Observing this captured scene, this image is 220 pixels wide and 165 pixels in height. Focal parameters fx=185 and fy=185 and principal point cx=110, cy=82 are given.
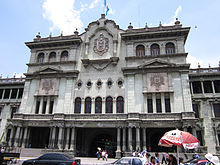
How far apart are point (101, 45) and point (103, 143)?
1696 cm

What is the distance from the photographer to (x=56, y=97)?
31.1 meters

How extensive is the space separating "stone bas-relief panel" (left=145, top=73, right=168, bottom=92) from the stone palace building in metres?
0.15

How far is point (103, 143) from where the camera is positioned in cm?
3088

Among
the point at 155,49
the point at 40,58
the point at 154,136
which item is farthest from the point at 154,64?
the point at 40,58

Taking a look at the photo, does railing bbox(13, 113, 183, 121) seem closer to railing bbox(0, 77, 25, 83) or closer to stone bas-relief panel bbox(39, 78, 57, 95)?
stone bas-relief panel bbox(39, 78, 57, 95)

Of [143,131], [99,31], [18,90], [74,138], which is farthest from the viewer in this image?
[18,90]

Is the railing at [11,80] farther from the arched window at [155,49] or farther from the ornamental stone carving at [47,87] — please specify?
the arched window at [155,49]

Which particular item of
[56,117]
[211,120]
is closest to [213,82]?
[211,120]

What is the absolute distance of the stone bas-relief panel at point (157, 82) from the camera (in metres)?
28.0

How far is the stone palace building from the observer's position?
26.9 meters

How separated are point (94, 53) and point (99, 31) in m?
4.56

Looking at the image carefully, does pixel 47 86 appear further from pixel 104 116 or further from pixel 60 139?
pixel 104 116

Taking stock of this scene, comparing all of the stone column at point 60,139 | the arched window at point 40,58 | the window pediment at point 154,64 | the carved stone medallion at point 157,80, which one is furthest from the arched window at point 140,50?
the arched window at point 40,58

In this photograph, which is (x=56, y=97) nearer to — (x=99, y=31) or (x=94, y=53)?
(x=94, y=53)
